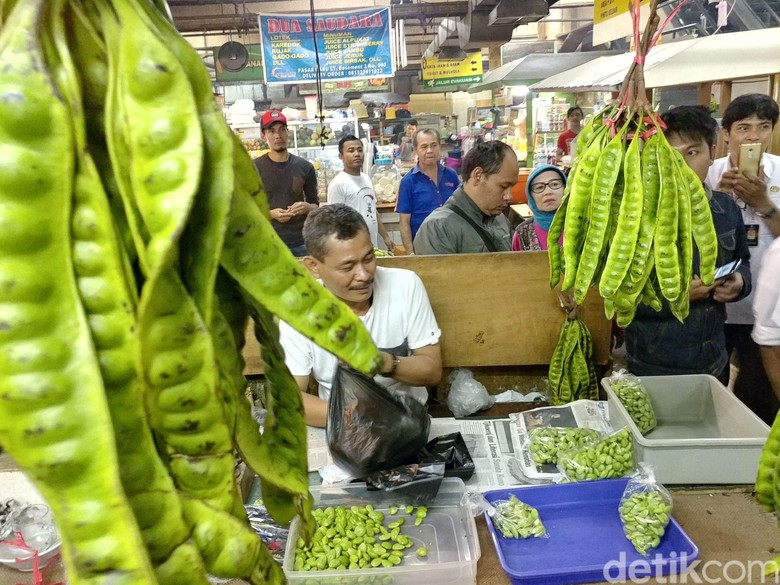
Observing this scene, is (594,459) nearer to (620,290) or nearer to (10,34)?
(620,290)

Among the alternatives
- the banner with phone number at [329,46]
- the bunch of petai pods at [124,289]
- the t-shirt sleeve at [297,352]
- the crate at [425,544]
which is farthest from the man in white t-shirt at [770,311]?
the banner with phone number at [329,46]

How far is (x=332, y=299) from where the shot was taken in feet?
1.61

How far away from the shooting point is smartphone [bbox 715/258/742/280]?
2.66 metres

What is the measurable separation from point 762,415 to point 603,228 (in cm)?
248

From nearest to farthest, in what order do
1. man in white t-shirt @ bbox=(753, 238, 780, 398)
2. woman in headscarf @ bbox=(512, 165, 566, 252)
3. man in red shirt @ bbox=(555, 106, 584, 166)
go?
man in white t-shirt @ bbox=(753, 238, 780, 398), woman in headscarf @ bbox=(512, 165, 566, 252), man in red shirt @ bbox=(555, 106, 584, 166)

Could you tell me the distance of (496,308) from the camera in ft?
10.2

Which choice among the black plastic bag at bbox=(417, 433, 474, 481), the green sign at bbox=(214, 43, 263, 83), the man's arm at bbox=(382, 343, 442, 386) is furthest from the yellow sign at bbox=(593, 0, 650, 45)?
the green sign at bbox=(214, 43, 263, 83)

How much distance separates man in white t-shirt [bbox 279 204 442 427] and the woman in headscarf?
4.79 ft

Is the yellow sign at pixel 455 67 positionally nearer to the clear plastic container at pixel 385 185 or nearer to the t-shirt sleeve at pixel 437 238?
the clear plastic container at pixel 385 185

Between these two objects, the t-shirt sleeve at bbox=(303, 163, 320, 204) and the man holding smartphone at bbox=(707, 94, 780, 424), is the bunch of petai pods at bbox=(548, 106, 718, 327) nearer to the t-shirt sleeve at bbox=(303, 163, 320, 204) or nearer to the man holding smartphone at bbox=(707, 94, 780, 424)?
the man holding smartphone at bbox=(707, 94, 780, 424)

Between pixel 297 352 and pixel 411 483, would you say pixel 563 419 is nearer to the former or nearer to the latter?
pixel 411 483

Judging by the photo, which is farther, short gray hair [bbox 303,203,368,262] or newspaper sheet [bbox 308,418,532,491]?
short gray hair [bbox 303,203,368,262]

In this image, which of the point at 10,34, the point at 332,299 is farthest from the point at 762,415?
the point at 10,34

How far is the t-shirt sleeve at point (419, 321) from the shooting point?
276 cm
